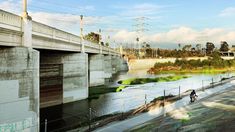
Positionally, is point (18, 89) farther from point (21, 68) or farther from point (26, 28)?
point (26, 28)

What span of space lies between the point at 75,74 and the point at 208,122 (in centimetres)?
2872

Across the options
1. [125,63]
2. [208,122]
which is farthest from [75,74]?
[125,63]

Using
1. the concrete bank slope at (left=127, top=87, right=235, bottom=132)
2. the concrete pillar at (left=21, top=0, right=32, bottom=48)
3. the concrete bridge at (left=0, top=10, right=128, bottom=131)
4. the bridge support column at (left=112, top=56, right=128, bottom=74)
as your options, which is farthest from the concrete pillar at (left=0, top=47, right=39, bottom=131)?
the bridge support column at (left=112, top=56, right=128, bottom=74)

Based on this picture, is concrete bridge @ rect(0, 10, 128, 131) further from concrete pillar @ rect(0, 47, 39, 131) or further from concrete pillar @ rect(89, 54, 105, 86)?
concrete pillar @ rect(89, 54, 105, 86)

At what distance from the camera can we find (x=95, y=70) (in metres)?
67.4

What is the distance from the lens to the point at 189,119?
23031 mm

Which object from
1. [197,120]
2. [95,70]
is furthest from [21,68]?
[95,70]

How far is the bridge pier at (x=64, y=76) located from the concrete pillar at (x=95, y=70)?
15.2 metres

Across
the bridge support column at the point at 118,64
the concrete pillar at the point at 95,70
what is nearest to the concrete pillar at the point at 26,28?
the concrete pillar at the point at 95,70

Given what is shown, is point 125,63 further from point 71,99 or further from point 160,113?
point 160,113

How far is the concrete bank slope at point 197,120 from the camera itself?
66.0ft

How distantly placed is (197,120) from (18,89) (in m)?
13.8

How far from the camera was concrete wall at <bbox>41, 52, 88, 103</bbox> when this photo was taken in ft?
147

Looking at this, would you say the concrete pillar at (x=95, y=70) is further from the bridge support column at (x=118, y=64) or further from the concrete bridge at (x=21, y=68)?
the bridge support column at (x=118, y=64)
